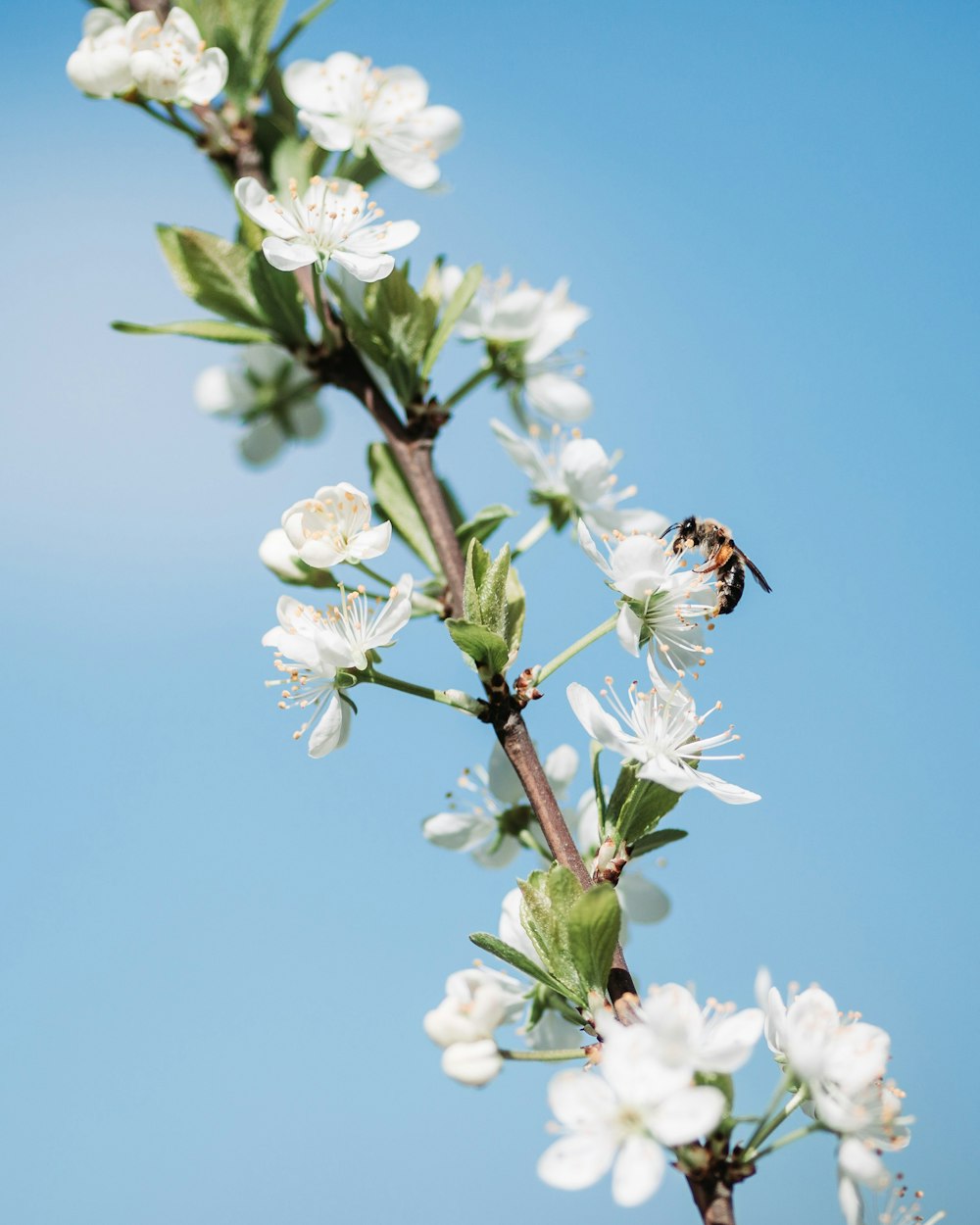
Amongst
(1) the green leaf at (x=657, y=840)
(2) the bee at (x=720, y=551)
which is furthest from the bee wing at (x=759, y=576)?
(1) the green leaf at (x=657, y=840)

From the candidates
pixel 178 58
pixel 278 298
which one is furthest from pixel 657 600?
pixel 178 58

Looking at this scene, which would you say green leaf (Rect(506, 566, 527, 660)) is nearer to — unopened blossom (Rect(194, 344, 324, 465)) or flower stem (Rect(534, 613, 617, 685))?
flower stem (Rect(534, 613, 617, 685))

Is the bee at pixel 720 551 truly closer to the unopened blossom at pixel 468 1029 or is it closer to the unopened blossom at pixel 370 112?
the unopened blossom at pixel 370 112

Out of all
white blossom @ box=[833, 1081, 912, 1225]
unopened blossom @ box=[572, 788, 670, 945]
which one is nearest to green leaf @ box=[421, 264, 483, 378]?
unopened blossom @ box=[572, 788, 670, 945]

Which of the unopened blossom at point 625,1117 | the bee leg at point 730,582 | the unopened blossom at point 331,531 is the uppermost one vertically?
the bee leg at point 730,582

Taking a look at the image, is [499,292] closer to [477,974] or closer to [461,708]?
[461,708]

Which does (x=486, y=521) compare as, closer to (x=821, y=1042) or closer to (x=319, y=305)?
(x=319, y=305)
